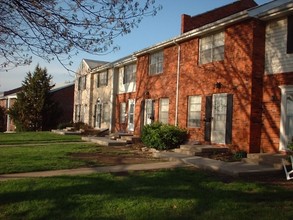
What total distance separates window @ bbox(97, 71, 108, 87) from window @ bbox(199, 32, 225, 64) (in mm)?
13254

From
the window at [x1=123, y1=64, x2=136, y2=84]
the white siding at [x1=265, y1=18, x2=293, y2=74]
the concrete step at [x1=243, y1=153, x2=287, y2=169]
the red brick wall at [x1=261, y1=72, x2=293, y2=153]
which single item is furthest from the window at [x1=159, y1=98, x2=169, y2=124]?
the concrete step at [x1=243, y1=153, x2=287, y2=169]

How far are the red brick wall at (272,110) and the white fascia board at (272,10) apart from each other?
203 centimetres

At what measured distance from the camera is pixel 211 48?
16.4 m

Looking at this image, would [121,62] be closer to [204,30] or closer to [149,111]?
[149,111]

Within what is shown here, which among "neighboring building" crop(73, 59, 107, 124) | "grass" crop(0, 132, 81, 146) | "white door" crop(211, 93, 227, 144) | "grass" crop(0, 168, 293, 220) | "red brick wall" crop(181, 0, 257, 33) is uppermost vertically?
"red brick wall" crop(181, 0, 257, 33)

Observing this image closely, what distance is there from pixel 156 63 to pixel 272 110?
→ 355 inches

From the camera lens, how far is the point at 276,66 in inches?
525

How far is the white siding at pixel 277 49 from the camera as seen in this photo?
12953 millimetres

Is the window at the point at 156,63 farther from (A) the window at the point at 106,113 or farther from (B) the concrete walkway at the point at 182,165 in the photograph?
(B) the concrete walkway at the point at 182,165

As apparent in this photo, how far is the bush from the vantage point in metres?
16.5

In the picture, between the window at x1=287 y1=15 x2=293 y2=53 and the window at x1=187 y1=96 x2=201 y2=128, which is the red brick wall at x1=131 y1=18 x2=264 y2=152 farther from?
the window at x1=287 y1=15 x2=293 y2=53

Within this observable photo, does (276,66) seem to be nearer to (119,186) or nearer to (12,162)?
(119,186)

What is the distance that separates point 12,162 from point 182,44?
9916mm

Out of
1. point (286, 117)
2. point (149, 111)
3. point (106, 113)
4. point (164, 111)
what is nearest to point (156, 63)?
point (149, 111)
